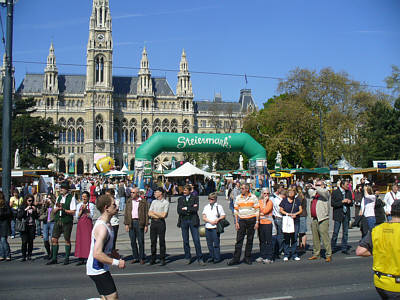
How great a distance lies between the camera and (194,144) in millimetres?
31172

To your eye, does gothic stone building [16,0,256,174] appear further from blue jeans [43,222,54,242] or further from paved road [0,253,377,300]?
paved road [0,253,377,300]

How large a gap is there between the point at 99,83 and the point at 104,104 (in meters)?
4.58

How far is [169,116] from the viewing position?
109m

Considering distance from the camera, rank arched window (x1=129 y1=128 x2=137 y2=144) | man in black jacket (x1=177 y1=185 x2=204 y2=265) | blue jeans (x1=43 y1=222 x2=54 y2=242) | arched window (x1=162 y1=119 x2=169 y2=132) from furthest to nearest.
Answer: arched window (x1=162 y1=119 x2=169 y2=132) → arched window (x1=129 y1=128 x2=137 y2=144) → blue jeans (x1=43 y1=222 x2=54 y2=242) → man in black jacket (x1=177 y1=185 x2=204 y2=265)

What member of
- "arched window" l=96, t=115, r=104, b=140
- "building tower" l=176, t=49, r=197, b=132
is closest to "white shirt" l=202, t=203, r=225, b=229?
Result: "arched window" l=96, t=115, r=104, b=140

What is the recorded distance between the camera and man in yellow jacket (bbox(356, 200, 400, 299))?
4434mm

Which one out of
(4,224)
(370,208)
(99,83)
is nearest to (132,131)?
(99,83)

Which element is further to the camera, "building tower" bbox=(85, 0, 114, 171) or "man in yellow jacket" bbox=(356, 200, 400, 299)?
"building tower" bbox=(85, 0, 114, 171)

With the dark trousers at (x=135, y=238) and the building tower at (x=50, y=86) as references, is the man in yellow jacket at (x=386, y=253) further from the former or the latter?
→ the building tower at (x=50, y=86)

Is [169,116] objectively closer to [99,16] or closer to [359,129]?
[99,16]

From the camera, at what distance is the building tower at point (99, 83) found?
99.4 metres

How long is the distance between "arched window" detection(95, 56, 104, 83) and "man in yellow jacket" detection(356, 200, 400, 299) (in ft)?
327

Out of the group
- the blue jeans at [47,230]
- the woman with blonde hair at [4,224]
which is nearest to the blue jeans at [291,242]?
the blue jeans at [47,230]

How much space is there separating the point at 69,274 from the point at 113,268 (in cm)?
108
